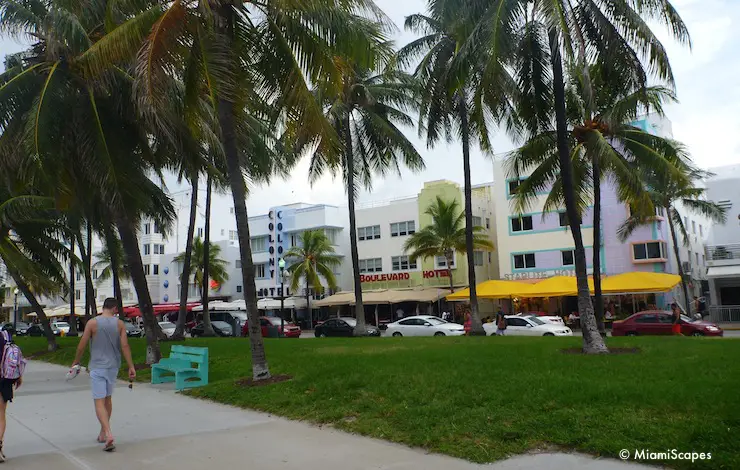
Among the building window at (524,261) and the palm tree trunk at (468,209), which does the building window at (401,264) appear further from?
the palm tree trunk at (468,209)

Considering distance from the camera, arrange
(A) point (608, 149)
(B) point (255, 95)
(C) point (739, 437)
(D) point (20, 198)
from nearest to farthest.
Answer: (C) point (739, 437) < (B) point (255, 95) < (A) point (608, 149) < (D) point (20, 198)

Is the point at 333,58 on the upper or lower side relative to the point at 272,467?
upper

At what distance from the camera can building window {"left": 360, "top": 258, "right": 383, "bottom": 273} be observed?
5212 centimetres

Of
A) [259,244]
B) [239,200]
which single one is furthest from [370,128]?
[259,244]

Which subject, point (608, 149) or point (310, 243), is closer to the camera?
point (608, 149)

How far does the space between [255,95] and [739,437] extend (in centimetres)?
1150

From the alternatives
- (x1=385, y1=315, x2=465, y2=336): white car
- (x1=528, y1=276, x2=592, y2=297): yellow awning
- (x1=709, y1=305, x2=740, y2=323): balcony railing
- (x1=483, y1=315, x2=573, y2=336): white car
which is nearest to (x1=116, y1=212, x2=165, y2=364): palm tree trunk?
(x1=385, y1=315, x2=465, y2=336): white car

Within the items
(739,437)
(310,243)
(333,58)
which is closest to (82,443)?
(739,437)

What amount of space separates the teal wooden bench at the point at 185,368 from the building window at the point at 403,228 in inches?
1479

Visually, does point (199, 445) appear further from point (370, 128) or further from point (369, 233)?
point (369, 233)

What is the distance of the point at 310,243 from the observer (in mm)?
51219

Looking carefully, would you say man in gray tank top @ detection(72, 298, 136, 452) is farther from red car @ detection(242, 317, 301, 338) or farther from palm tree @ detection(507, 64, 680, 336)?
red car @ detection(242, 317, 301, 338)

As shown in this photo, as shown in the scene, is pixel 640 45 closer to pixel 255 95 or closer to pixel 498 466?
pixel 255 95

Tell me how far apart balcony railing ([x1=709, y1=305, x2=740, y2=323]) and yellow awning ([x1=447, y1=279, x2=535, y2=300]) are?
1004cm
